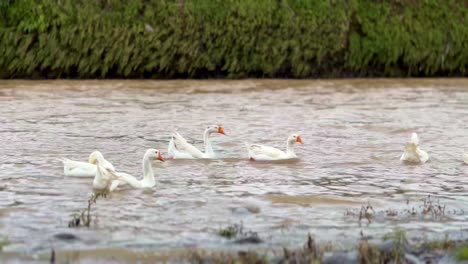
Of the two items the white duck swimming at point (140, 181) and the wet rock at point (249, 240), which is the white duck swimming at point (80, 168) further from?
the wet rock at point (249, 240)

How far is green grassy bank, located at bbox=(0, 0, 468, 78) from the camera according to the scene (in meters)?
23.5

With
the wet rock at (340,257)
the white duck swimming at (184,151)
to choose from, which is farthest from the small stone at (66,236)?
the white duck swimming at (184,151)

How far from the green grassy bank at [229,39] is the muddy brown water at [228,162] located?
3.70ft

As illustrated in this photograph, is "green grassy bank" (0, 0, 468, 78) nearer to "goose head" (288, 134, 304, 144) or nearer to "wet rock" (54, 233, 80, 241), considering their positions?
"goose head" (288, 134, 304, 144)

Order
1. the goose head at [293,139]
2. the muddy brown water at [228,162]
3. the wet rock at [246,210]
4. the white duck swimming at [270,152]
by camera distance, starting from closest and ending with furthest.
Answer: the muddy brown water at [228,162] < the wet rock at [246,210] < the white duck swimming at [270,152] < the goose head at [293,139]

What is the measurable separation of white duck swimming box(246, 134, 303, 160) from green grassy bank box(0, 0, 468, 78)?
11.2m

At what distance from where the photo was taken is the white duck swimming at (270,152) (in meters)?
12.5

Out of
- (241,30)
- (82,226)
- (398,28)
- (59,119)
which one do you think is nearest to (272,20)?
(241,30)

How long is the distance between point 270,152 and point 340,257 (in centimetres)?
561

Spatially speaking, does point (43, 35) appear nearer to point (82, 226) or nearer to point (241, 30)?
point (241, 30)

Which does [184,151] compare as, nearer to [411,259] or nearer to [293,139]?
[293,139]

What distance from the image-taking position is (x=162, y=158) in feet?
36.2

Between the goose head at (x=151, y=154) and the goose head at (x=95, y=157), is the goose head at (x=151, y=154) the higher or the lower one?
the higher one

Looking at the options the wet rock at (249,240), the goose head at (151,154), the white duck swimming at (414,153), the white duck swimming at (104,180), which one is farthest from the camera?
the white duck swimming at (414,153)
